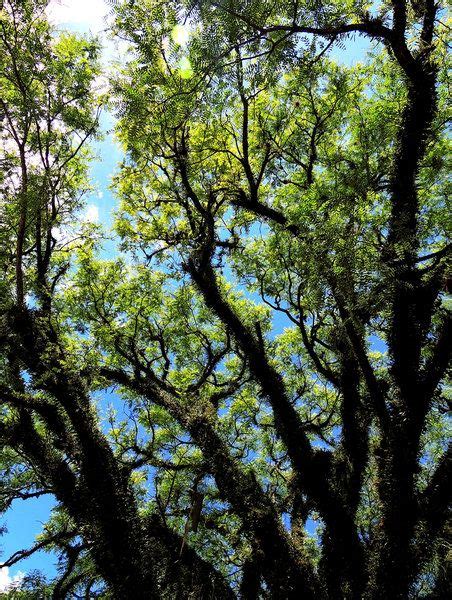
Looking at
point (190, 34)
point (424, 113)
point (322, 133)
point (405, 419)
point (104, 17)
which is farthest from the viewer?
point (322, 133)

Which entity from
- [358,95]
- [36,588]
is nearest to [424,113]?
[358,95]

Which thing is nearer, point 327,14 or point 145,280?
point 327,14

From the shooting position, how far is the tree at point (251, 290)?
11.7ft

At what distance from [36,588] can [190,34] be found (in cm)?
762

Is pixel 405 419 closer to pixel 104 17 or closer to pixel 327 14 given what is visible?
pixel 327 14

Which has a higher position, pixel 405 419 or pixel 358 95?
pixel 358 95

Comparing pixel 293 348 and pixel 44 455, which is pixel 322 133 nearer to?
pixel 293 348

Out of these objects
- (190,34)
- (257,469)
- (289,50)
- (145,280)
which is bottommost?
(257,469)

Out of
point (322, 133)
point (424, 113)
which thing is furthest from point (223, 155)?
point (424, 113)

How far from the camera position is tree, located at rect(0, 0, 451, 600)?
141 inches

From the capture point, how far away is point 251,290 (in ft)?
29.0

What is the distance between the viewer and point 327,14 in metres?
3.14

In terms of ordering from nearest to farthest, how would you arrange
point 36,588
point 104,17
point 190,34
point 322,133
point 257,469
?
point 104,17 < point 190,34 < point 36,588 < point 322,133 < point 257,469

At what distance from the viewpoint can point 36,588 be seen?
5.62m
